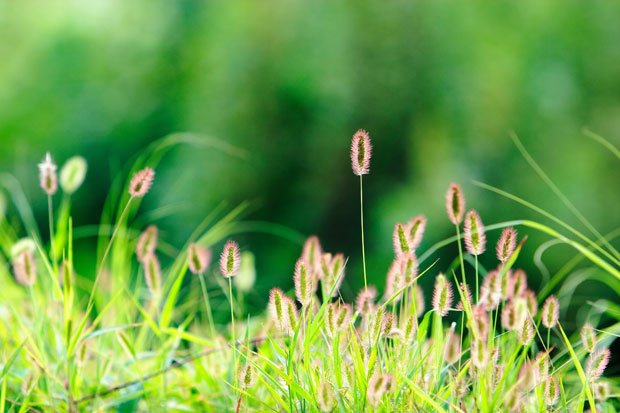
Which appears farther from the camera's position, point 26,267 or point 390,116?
point 390,116

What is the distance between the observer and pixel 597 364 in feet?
3.36

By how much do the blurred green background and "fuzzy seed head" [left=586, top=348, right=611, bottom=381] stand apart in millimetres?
4244

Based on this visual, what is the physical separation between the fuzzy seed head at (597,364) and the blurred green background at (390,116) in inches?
167

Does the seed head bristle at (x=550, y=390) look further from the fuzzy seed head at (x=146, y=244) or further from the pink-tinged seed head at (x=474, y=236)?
the fuzzy seed head at (x=146, y=244)

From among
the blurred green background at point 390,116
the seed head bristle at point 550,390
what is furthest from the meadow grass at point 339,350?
the blurred green background at point 390,116

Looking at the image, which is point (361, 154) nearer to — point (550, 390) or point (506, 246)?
point (506, 246)

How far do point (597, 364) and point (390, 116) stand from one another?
5.45 meters

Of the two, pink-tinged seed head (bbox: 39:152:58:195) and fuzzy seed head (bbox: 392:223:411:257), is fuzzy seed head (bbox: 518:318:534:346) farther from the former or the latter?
pink-tinged seed head (bbox: 39:152:58:195)

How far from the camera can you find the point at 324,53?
653cm

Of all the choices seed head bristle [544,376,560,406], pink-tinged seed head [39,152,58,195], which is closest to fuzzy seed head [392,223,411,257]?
seed head bristle [544,376,560,406]

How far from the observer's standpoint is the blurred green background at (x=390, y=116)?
5.78m

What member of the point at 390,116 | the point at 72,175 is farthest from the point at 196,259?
the point at 390,116

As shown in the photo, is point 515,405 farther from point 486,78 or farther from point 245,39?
point 245,39

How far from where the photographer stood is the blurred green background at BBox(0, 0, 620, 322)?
5.78 m
